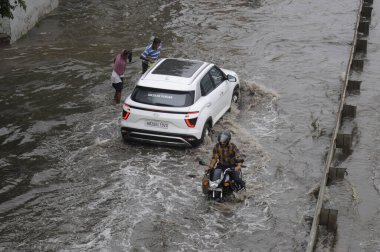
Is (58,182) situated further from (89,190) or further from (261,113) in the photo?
(261,113)

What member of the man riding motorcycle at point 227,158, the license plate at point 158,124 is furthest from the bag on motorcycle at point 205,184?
the license plate at point 158,124

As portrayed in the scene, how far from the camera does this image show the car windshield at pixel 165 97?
13633mm

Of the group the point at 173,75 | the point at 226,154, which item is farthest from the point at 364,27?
the point at 226,154

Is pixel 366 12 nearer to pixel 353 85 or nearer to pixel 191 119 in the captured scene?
pixel 353 85

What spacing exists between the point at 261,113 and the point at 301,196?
4.83 metres

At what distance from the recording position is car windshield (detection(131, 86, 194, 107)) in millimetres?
13633

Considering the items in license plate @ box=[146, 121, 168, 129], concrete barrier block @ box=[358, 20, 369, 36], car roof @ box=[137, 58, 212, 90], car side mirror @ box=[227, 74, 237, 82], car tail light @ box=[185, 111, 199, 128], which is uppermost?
car roof @ box=[137, 58, 212, 90]

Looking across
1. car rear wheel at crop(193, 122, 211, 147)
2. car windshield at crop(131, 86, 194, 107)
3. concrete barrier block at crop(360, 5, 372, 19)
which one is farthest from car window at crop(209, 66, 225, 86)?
concrete barrier block at crop(360, 5, 372, 19)

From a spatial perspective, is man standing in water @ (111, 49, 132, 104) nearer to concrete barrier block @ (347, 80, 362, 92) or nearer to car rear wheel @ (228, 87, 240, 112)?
car rear wheel @ (228, 87, 240, 112)

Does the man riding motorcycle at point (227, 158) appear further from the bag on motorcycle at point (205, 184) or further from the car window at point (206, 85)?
the car window at point (206, 85)

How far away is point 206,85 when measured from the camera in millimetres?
14531

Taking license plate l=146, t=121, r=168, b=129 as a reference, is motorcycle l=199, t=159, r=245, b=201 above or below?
below

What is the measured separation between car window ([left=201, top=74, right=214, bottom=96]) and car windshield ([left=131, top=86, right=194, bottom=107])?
60 centimetres

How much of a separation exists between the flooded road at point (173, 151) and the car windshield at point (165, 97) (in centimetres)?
115
